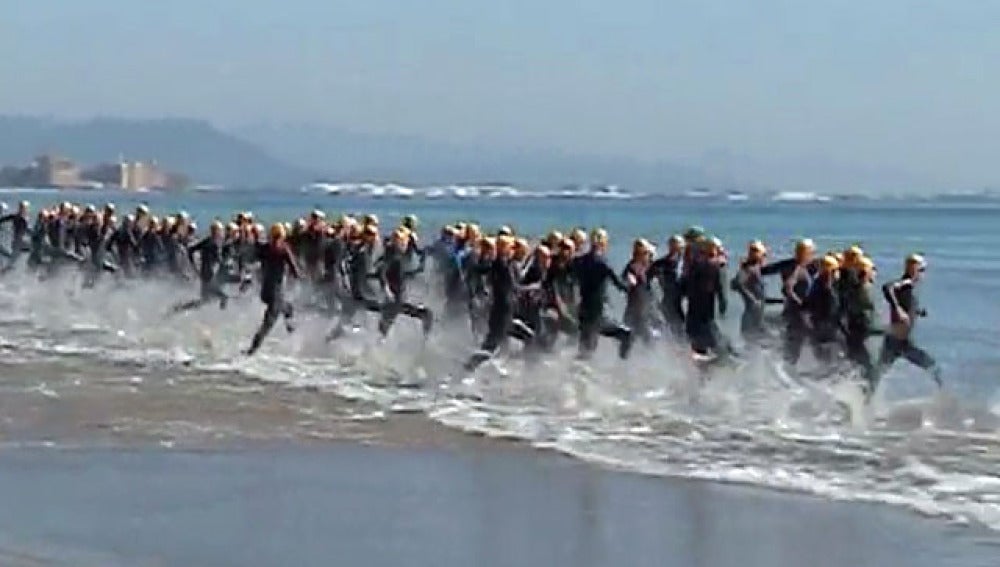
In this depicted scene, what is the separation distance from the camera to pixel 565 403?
64.0ft

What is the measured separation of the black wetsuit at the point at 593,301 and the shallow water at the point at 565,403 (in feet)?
0.82

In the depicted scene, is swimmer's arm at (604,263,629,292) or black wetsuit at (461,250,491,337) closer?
swimmer's arm at (604,263,629,292)

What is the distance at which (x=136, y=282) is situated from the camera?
33312mm

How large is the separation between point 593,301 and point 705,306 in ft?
4.83

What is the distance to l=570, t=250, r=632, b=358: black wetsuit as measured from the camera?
20.8 m

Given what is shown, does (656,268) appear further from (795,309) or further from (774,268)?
(795,309)

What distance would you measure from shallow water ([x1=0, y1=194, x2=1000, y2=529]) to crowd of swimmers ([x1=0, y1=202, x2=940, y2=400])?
1.01ft

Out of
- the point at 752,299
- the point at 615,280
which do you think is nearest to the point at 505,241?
the point at 615,280

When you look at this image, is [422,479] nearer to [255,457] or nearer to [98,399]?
[255,457]

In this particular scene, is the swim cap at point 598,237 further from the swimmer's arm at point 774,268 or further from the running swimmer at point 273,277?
the running swimmer at point 273,277

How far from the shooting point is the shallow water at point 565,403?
15195 millimetres

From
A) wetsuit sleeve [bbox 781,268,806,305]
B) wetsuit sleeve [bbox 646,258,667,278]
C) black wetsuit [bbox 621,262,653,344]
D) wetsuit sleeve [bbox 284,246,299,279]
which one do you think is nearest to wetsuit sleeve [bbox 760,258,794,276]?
wetsuit sleeve [bbox 781,268,806,305]

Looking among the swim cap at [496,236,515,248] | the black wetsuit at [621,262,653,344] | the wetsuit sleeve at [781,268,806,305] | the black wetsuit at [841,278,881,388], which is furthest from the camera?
the swim cap at [496,236,515,248]

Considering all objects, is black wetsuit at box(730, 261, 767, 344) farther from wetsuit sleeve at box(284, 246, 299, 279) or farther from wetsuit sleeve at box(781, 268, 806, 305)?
wetsuit sleeve at box(284, 246, 299, 279)
